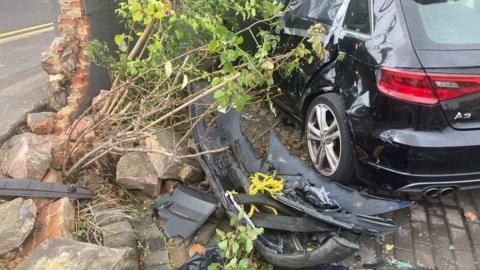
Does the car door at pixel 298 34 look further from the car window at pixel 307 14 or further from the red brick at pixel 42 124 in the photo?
the red brick at pixel 42 124

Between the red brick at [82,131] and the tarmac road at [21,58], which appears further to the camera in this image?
the tarmac road at [21,58]

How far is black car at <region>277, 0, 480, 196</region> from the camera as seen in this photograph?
2.89 meters

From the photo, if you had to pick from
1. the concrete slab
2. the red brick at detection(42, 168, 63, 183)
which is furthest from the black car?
the concrete slab

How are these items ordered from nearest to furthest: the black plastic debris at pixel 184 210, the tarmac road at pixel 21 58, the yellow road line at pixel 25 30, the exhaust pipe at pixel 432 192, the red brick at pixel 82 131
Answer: the exhaust pipe at pixel 432 192
the black plastic debris at pixel 184 210
the red brick at pixel 82 131
the tarmac road at pixel 21 58
the yellow road line at pixel 25 30

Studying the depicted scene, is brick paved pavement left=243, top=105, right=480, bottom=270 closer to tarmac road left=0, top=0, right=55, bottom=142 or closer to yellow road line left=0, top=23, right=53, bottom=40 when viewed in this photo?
tarmac road left=0, top=0, right=55, bottom=142

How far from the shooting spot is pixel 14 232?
114 inches

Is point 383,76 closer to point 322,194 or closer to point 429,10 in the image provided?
point 429,10

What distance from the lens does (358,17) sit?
349 centimetres

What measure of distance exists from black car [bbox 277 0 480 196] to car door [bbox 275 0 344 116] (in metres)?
0.41

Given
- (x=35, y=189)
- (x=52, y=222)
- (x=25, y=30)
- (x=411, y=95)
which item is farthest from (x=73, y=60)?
(x=25, y=30)

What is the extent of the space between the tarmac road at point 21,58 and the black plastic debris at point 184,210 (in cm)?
172

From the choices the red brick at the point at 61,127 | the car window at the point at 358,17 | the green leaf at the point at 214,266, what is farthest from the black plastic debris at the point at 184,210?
the car window at the point at 358,17

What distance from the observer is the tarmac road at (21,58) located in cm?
463

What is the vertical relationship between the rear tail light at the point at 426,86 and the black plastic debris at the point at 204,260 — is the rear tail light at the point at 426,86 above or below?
above
